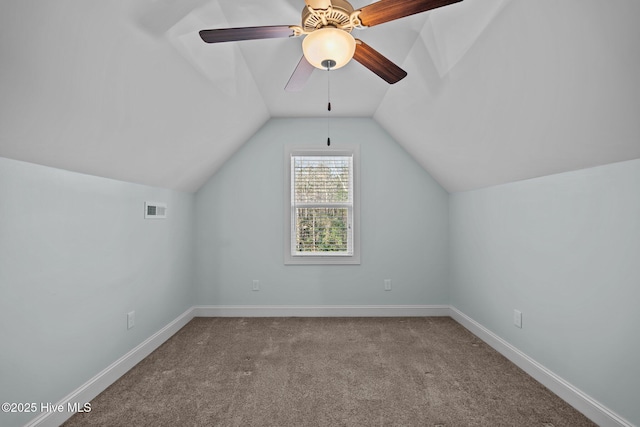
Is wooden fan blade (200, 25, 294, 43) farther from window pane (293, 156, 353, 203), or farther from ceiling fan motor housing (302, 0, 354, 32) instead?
window pane (293, 156, 353, 203)

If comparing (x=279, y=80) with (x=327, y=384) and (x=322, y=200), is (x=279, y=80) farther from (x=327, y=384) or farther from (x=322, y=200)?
(x=327, y=384)

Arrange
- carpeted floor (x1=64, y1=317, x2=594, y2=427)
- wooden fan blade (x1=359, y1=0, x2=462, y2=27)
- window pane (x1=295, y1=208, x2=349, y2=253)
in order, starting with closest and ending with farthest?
1. wooden fan blade (x1=359, y1=0, x2=462, y2=27)
2. carpeted floor (x1=64, y1=317, x2=594, y2=427)
3. window pane (x1=295, y1=208, x2=349, y2=253)

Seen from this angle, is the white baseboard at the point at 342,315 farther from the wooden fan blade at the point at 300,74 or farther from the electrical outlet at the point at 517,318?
the wooden fan blade at the point at 300,74

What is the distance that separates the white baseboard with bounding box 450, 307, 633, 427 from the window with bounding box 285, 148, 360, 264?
168 cm

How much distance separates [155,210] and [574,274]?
324 cm

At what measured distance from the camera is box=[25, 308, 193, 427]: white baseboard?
1.82m

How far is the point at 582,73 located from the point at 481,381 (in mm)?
2016

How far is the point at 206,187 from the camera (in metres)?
3.95

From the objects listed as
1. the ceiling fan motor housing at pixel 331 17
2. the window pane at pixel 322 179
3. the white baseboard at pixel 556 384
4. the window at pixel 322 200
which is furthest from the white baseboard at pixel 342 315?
the ceiling fan motor housing at pixel 331 17

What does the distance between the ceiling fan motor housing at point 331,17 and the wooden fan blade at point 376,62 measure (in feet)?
0.51

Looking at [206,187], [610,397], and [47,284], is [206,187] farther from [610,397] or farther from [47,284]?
[610,397]

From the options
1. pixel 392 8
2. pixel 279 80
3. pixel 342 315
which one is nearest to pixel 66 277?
pixel 279 80

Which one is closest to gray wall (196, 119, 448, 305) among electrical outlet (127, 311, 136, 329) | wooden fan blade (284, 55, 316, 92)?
electrical outlet (127, 311, 136, 329)

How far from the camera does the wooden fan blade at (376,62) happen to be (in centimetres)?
166
